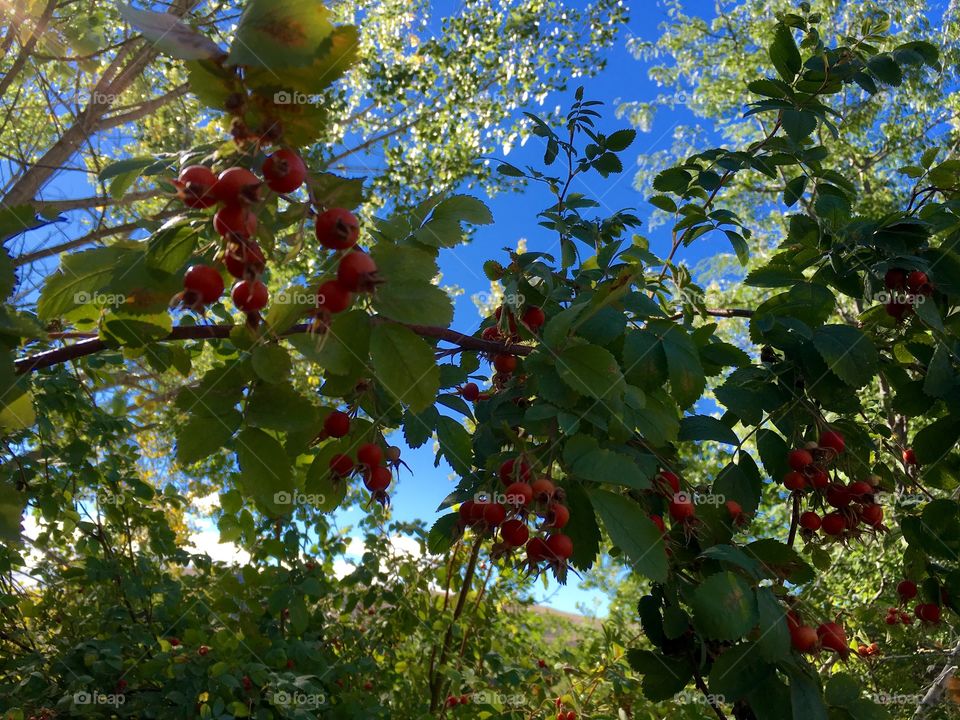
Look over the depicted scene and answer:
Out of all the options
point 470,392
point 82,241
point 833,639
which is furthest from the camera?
point 82,241

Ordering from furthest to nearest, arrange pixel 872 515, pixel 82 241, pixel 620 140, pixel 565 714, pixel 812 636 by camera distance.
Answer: pixel 82 241, pixel 565 714, pixel 620 140, pixel 872 515, pixel 812 636

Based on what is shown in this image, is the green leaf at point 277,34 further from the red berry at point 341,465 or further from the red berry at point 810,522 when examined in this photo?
the red berry at point 810,522

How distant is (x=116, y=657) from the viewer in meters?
2.06

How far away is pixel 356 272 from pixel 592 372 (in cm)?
37

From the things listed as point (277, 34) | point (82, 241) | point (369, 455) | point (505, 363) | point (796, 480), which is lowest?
point (369, 455)

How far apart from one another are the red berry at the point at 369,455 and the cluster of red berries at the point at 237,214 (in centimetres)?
29

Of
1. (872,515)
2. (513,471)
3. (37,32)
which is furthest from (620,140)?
(37,32)

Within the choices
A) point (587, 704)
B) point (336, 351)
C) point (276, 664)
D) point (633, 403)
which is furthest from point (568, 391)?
point (587, 704)

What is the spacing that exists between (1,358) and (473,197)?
28.6 inches

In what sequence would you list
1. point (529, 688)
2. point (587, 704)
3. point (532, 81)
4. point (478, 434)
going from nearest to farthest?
point (478, 434), point (587, 704), point (529, 688), point (532, 81)

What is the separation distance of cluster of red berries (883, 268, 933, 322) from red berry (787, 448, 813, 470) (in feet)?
1.23

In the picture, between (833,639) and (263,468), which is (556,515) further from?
(833,639)

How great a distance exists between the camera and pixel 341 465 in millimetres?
1034

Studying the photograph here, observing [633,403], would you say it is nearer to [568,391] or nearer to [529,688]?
[568,391]
